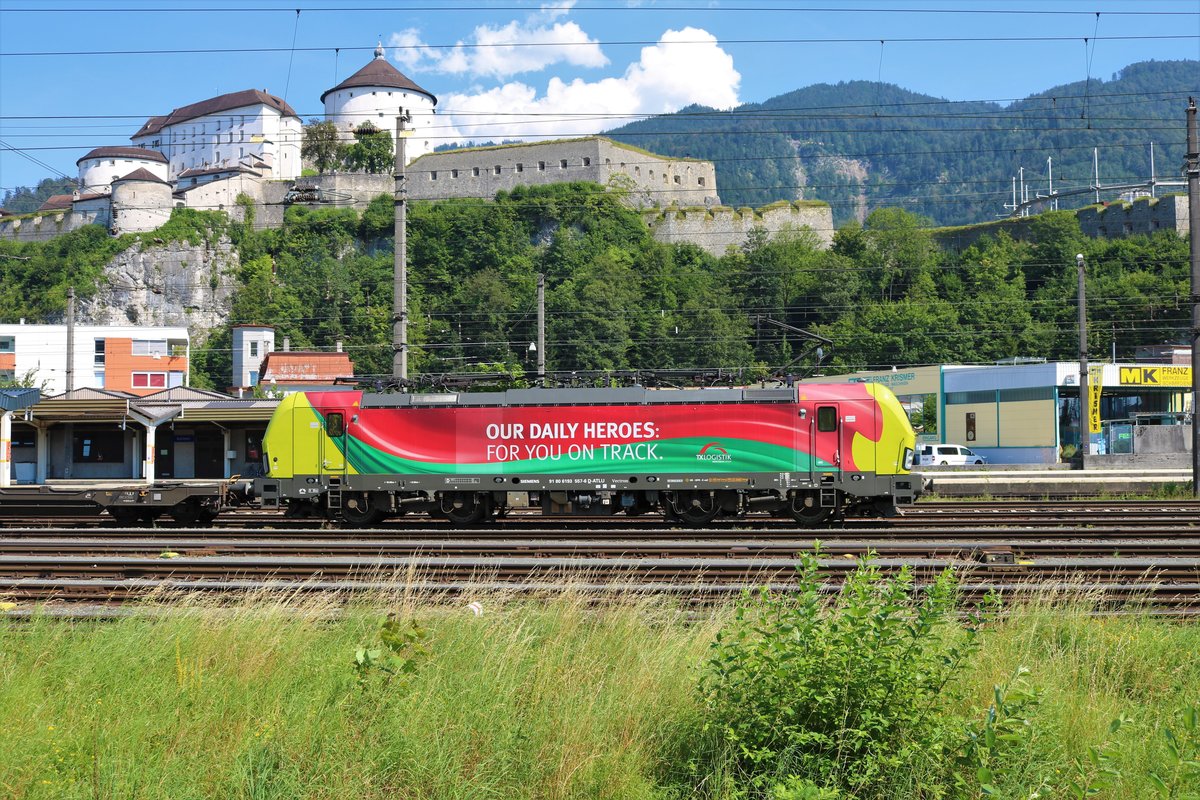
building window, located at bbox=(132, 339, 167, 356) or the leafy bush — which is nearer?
the leafy bush

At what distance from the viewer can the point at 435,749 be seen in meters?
5.54

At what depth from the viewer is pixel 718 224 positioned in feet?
303

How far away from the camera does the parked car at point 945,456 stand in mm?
40938

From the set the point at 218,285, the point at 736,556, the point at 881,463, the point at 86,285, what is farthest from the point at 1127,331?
the point at 86,285

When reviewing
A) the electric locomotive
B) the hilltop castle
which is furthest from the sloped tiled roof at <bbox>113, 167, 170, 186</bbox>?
the electric locomotive

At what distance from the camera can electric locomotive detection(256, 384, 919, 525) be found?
17.4 m

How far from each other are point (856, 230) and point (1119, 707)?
87630mm

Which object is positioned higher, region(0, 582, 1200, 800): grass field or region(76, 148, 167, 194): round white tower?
region(76, 148, 167, 194): round white tower

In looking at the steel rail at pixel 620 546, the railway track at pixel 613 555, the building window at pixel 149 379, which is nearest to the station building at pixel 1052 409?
the railway track at pixel 613 555

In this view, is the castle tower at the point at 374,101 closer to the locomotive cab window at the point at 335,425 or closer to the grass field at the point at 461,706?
the locomotive cab window at the point at 335,425

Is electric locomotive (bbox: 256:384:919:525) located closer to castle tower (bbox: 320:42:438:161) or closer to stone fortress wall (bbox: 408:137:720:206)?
stone fortress wall (bbox: 408:137:720:206)

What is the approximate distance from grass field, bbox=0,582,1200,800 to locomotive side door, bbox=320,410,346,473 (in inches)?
398

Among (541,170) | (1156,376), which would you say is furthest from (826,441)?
(541,170)

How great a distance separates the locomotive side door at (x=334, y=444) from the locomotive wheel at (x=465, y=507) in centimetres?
197
